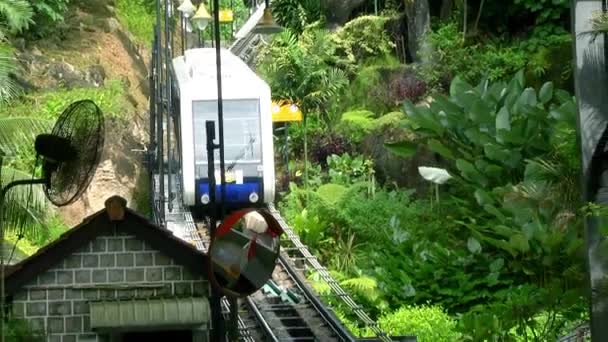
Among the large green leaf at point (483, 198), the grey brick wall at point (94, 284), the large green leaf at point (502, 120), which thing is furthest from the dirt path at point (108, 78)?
the grey brick wall at point (94, 284)

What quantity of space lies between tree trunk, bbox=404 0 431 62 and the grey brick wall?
22380mm

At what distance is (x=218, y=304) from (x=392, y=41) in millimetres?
25361

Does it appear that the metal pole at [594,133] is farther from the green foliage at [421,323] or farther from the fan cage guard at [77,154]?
the green foliage at [421,323]

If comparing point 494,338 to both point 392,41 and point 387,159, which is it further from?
point 392,41

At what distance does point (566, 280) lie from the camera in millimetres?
15984

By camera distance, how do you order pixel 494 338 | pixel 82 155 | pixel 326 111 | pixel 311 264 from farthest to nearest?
pixel 326 111, pixel 311 264, pixel 494 338, pixel 82 155

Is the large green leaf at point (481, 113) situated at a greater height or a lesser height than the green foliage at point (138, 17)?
lesser

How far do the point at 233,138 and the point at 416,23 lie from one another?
9.68 meters

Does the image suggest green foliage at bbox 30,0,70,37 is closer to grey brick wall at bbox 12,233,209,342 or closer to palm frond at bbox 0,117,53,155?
palm frond at bbox 0,117,53,155

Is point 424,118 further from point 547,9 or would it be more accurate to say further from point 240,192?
point 547,9

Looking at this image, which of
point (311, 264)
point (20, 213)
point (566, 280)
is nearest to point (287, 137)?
point (311, 264)

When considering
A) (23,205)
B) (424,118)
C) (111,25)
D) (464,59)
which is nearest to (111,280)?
(23,205)

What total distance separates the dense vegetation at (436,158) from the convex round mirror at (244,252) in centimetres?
275

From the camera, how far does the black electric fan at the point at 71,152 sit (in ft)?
43.7
